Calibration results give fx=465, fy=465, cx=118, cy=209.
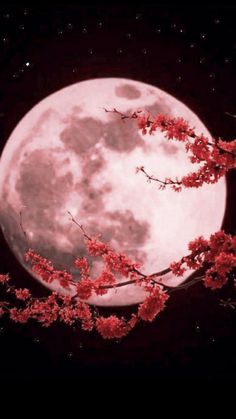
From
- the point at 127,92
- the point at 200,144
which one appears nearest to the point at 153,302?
the point at 200,144

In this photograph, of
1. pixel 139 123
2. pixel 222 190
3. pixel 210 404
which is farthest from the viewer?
pixel 222 190

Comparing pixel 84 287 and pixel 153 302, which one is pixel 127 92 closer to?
pixel 84 287

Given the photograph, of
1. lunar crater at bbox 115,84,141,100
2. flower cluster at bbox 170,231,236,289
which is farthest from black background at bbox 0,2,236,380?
flower cluster at bbox 170,231,236,289

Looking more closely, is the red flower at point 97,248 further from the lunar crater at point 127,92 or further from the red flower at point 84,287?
the lunar crater at point 127,92

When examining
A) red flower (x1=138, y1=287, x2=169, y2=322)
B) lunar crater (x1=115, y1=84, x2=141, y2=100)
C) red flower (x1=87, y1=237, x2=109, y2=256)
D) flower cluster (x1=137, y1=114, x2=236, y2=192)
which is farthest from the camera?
lunar crater (x1=115, y1=84, x2=141, y2=100)

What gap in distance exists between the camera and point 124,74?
604cm

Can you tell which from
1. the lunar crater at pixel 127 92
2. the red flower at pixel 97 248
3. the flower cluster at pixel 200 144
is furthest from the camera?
the lunar crater at pixel 127 92

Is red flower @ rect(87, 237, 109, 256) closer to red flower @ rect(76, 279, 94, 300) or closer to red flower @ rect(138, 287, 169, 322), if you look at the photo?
red flower @ rect(76, 279, 94, 300)


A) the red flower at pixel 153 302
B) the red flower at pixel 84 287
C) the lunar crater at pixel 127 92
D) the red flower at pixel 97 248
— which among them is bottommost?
the red flower at pixel 153 302


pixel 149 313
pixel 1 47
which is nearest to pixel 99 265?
pixel 149 313

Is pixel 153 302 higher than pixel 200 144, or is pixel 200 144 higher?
pixel 200 144

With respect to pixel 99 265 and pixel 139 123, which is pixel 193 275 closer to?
pixel 99 265

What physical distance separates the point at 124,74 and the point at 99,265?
8.16 ft

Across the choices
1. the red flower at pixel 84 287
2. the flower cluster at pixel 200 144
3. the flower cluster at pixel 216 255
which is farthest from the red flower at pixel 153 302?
the flower cluster at pixel 200 144
